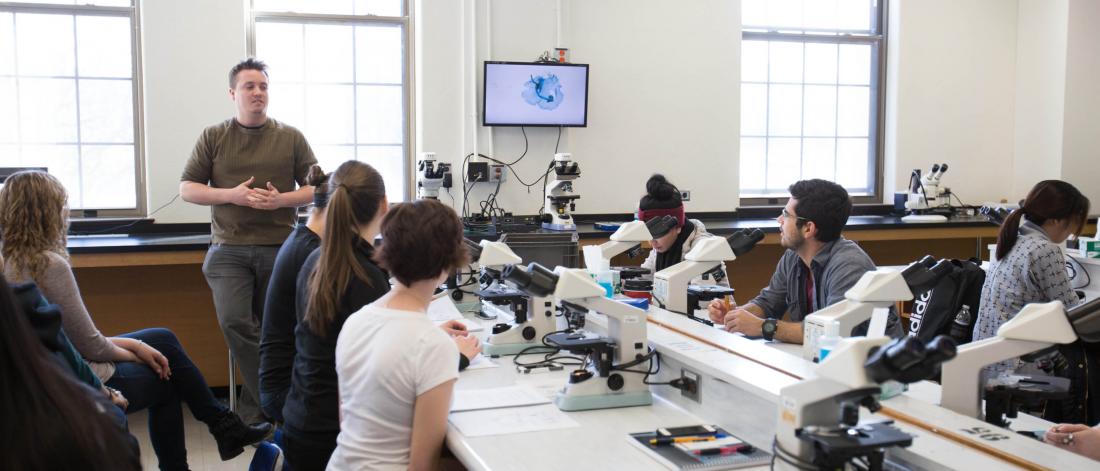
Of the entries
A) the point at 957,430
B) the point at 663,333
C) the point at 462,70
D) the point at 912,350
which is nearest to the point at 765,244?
the point at 462,70

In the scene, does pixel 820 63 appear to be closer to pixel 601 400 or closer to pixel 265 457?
pixel 265 457

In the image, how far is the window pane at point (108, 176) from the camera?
16.5ft

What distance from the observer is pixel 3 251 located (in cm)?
276

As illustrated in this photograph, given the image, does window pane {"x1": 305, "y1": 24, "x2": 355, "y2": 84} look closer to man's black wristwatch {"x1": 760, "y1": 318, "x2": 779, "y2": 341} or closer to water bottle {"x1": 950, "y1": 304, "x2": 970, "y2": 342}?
man's black wristwatch {"x1": 760, "y1": 318, "x2": 779, "y2": 341}

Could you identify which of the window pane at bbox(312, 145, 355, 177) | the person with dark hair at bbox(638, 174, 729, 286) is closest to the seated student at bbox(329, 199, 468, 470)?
the person with dark hair at bbox(638, 174, 729, 286)

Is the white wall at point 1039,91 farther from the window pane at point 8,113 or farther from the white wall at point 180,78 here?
the window pane at point 8,113

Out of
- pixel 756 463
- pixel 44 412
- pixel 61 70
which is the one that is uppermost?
pixel 61 70

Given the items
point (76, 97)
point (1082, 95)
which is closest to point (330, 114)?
point (76, 97)

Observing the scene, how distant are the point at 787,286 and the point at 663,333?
1.05m

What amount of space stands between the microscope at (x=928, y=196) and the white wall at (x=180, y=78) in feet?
14.3

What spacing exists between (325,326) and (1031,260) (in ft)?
8.11

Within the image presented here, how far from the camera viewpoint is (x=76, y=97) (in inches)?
196

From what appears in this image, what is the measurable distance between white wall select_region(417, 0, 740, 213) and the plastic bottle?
346cm

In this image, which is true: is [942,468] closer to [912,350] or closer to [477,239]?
[912,350]
